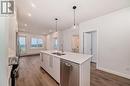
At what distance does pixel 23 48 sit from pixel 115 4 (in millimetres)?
8966

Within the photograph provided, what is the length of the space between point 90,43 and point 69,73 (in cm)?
373

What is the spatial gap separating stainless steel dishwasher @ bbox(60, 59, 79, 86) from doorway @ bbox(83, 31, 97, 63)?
10.1ft

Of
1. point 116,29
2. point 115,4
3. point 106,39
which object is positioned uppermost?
point 115,4

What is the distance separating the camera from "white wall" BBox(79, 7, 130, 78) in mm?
3188

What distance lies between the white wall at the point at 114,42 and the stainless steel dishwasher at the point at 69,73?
234 centimetres

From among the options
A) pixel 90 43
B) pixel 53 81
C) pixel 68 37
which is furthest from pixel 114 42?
pixel 68 37

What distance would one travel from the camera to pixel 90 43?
552 centimetres

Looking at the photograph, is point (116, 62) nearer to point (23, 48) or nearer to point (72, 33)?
point (72, 33)

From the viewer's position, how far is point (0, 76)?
833mm

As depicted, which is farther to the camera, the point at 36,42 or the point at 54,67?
the point at 36,42

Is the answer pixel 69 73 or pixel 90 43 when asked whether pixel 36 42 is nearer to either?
pixel 90 43

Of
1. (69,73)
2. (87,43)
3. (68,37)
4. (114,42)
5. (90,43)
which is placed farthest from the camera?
(68,37)

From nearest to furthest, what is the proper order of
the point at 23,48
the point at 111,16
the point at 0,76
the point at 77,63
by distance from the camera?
the point at 0,76 → the point at 77,63 → the point at 111,16 → the point at 23,48

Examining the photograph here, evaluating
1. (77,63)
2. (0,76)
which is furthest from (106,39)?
(0,76)
